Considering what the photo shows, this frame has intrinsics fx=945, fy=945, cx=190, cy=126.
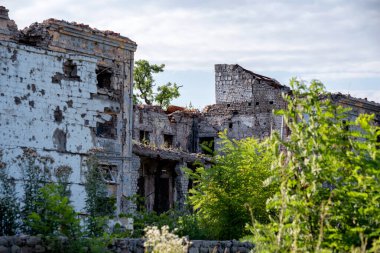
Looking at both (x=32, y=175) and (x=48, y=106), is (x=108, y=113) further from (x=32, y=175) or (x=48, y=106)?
(x=32, y=175)

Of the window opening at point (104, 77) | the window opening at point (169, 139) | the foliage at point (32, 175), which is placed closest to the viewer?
the foliage at point (32, 175)

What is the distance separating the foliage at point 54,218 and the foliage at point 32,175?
18.8 inches

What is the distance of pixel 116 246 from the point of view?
1734cm

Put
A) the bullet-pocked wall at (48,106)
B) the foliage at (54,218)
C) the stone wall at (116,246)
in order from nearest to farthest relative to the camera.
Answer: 1. the stone wall at (116,246)
2. the foliage at (54,218)
3. the bullet-pocked wall at (48,106)

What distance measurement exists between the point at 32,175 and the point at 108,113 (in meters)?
18.0

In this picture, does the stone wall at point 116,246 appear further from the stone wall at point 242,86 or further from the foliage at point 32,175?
the stone wall at point 242,86

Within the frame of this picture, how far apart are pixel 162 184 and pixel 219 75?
911 centimetres

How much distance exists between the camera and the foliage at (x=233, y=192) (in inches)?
999

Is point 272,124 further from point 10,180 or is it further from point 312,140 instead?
point 312,140

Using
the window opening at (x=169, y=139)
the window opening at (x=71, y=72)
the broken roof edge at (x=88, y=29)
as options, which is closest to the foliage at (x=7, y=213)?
the window opening at (x=71, y=72)

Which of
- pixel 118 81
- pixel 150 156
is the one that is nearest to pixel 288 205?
pixel 118 81

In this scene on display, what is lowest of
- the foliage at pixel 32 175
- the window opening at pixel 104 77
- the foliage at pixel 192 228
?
the foliage at pixel 192 228

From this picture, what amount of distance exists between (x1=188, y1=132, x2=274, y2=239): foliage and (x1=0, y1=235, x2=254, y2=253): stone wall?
473 centimetres

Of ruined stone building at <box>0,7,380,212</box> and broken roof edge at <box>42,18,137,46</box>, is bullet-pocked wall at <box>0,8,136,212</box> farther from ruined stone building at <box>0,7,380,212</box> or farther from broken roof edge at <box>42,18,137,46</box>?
broken roof edge at <box>42,18,137,46</box>
